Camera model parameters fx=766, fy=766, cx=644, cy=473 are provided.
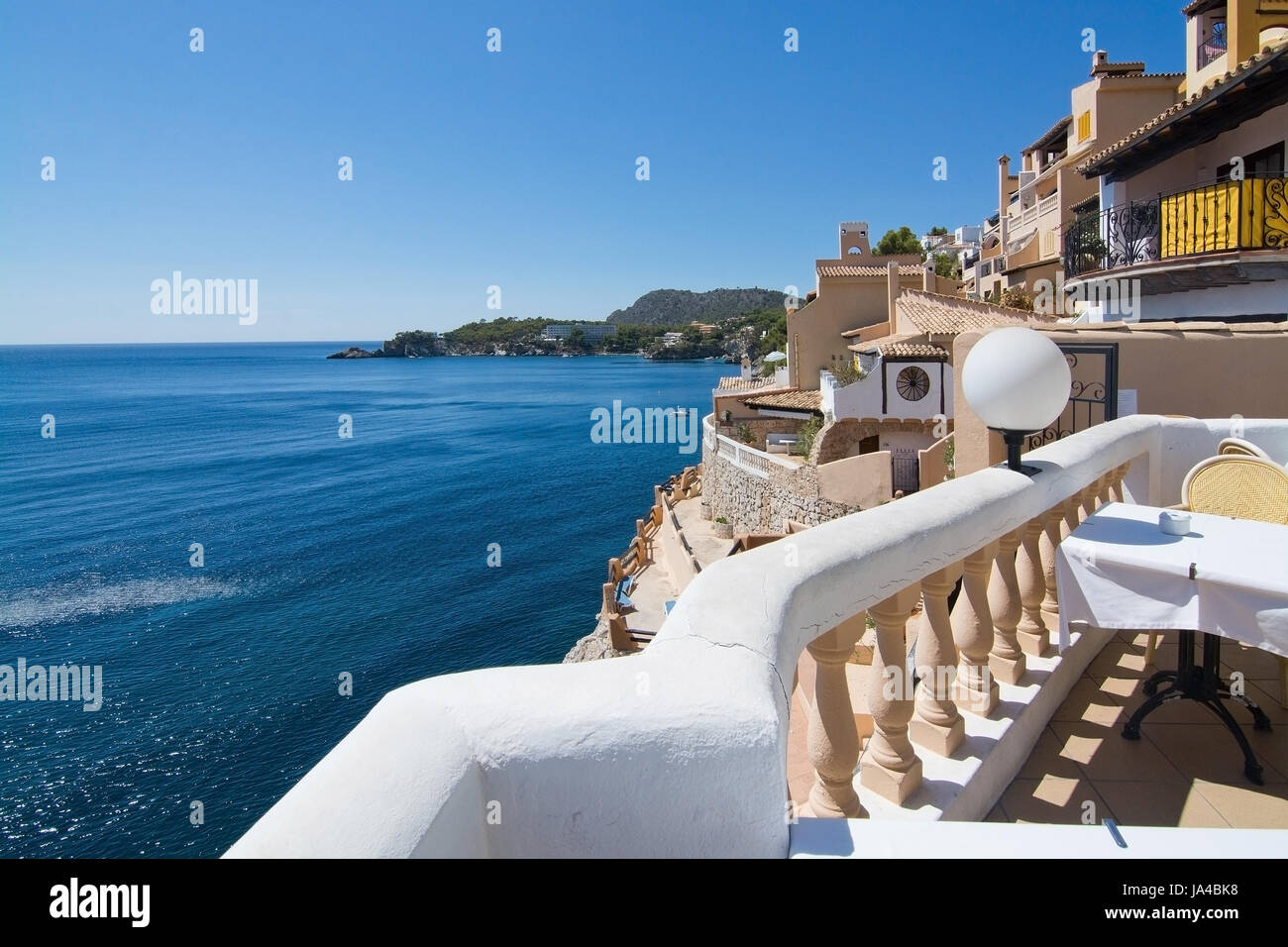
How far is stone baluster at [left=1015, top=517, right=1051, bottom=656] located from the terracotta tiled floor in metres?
0.37

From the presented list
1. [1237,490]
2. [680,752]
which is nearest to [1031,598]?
[1237,490]

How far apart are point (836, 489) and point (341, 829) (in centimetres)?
2407

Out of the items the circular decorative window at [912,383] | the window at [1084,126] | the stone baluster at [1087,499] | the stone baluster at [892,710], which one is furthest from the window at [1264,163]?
the window at [1084,126]

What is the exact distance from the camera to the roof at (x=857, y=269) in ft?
124

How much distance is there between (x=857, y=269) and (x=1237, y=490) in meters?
36.1

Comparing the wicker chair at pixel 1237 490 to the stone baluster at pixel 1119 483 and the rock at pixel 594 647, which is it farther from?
the rock at pixel 594 647

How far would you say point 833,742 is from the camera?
2.42 metres

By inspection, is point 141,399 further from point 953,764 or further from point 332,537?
point 953,764

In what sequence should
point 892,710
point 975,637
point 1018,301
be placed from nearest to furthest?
point 892,710 → point 975,637 → point 1018,301

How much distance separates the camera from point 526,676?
1.67 m

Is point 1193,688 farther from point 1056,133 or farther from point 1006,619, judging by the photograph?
point 1056,133

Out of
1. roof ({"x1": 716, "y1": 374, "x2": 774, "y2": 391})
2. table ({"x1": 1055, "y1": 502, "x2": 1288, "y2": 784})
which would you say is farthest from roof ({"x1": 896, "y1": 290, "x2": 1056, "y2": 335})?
table ({"x1": 1055, "y1": 502, "x2": 1288, "y2": 784})

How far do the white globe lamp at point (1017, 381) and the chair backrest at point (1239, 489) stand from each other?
71.1 inches
